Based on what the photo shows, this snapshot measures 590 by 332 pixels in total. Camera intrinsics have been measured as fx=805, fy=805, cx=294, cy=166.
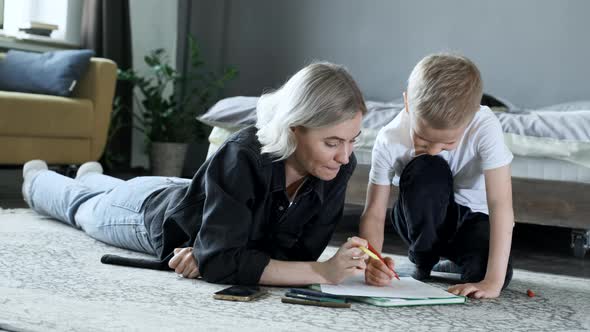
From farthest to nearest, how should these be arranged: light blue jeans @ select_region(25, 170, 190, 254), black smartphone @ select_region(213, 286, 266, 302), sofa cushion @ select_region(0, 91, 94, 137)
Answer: sofa cushion @ select_region(0, 91, 94, 137) → light blue jeans @ select_region(25, 170, 190, 254) → black smartphone @ select_region(213, 286, 266, 302)

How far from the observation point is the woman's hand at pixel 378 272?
1.59 meters

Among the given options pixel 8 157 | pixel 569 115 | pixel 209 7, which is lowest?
pixel 8 157

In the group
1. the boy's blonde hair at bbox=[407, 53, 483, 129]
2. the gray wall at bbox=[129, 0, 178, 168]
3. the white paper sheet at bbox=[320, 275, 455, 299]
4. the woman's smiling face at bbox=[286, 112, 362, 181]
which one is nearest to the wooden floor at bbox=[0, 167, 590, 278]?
the white paper sheet at bbox=[320, 275, 455, 299]

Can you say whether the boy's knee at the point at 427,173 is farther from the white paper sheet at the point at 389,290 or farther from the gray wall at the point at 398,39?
the gray wall at the point at 398,39

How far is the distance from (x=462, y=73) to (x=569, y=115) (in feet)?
4.28

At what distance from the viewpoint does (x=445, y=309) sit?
1536 millimetres

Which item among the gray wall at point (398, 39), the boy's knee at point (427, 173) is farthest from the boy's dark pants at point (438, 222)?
the gray wall at point (398, 39)

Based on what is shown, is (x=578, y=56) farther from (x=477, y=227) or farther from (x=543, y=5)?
(x=477, y=227)

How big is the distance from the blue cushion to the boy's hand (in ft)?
8.62

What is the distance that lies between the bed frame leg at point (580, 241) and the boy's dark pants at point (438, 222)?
0.87 m

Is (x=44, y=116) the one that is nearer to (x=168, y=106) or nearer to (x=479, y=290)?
(x=168, y=106)

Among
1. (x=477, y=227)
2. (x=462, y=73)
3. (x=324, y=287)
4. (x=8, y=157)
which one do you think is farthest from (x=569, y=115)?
(x=8, y=157)

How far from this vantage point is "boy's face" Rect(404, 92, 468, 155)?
1.57 meters

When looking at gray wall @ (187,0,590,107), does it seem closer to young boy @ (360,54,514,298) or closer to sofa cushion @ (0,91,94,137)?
sofa cushion @ (0,91,94,137)
